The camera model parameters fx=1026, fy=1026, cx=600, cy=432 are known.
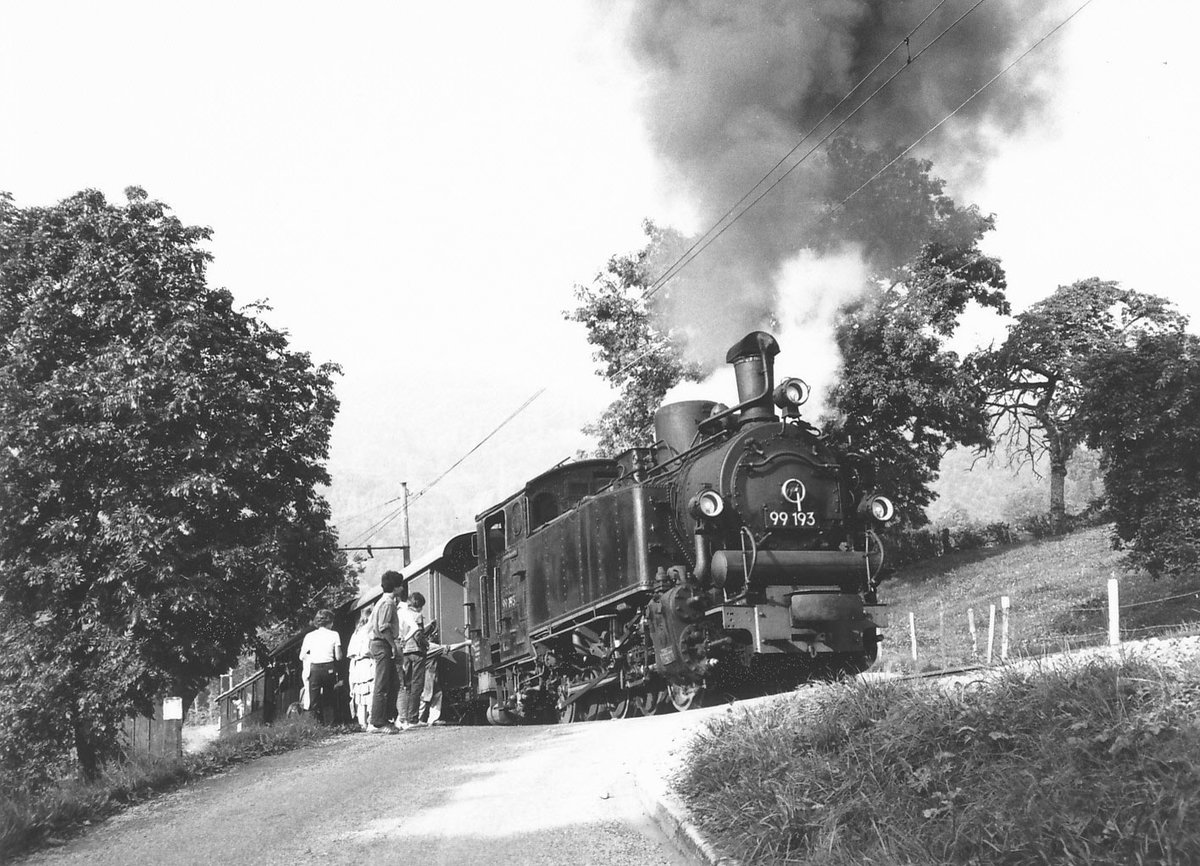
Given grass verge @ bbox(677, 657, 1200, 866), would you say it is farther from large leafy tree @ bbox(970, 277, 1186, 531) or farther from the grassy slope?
large leafy tree @ bbox(970, 277, 1186, 531)

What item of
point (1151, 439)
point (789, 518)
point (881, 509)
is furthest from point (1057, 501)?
point (789, 518)

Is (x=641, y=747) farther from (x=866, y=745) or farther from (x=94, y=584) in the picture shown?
(x=94, y=584)

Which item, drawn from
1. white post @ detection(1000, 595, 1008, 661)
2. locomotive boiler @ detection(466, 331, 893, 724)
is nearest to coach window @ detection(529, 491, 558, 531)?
locomotive boiler @ detection(466, 331, 893, 724)

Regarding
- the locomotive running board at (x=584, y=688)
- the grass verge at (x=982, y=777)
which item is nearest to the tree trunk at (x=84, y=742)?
the locomotive running board at (x=584, y=688)

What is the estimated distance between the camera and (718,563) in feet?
33.6

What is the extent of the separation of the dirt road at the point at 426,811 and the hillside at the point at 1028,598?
6098 millimetres

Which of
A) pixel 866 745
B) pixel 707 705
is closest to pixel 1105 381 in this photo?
pixel 707 705

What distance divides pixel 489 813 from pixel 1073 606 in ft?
61.5

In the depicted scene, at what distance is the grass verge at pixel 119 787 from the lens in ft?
23.7

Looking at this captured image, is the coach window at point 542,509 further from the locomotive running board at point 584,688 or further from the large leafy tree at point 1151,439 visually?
the large leafy tree at point 1151,439

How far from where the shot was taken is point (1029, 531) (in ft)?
142

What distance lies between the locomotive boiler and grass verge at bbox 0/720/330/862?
349 centimetres

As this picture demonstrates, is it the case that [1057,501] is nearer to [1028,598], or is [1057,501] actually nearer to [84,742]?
[1028,598]

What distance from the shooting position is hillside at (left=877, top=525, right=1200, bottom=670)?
17.9 meters
